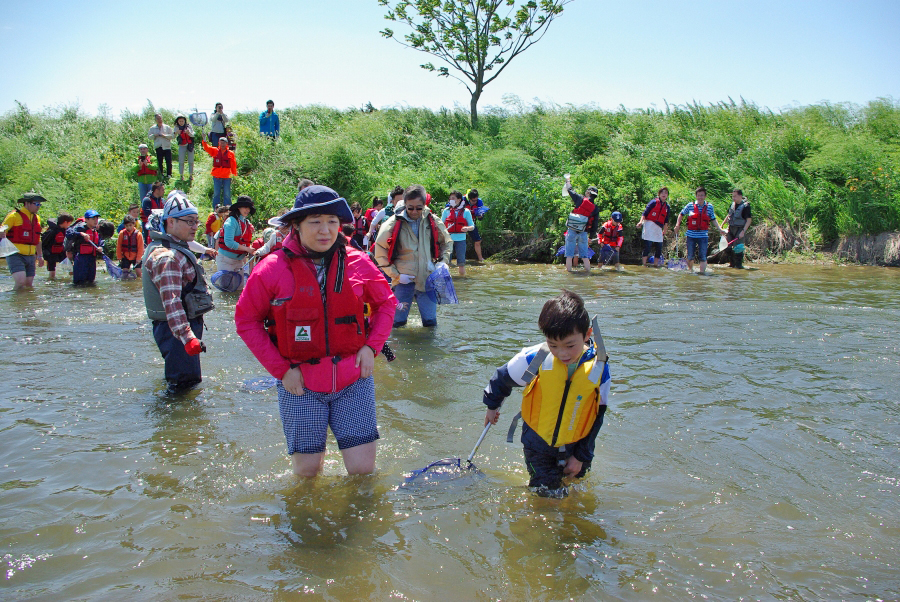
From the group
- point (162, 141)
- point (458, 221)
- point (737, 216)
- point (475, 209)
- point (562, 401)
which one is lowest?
point (562, 401)

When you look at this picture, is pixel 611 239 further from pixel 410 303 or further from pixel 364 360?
pixel 364 360

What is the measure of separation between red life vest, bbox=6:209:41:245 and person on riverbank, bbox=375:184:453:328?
300 inches

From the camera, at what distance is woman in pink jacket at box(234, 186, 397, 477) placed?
340 cm

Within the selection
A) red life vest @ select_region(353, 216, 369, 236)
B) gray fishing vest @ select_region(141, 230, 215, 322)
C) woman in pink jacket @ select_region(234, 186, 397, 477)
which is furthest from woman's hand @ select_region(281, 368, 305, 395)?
red life vest @ select_region(353, 216, 369, 236)

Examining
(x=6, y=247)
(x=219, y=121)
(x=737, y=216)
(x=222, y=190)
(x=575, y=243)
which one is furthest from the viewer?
(x=219, y=121)

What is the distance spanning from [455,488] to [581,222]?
449 inches

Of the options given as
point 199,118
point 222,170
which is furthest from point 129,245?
point 199,118

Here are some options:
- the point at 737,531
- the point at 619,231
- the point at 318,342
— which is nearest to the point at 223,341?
the point at 318,342

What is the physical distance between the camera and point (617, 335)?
850 centimetres

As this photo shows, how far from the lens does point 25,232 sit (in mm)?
11531

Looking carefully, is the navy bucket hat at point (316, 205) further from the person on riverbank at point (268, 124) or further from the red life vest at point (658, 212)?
the person on riverbank at point (268, 124)

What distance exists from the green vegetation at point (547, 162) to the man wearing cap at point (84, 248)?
277 inches

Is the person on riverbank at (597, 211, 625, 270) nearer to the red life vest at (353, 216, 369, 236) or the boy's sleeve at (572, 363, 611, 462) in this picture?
the red life vest at (353, 216, 369, 236)

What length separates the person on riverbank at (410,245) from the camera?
7.41 metres
